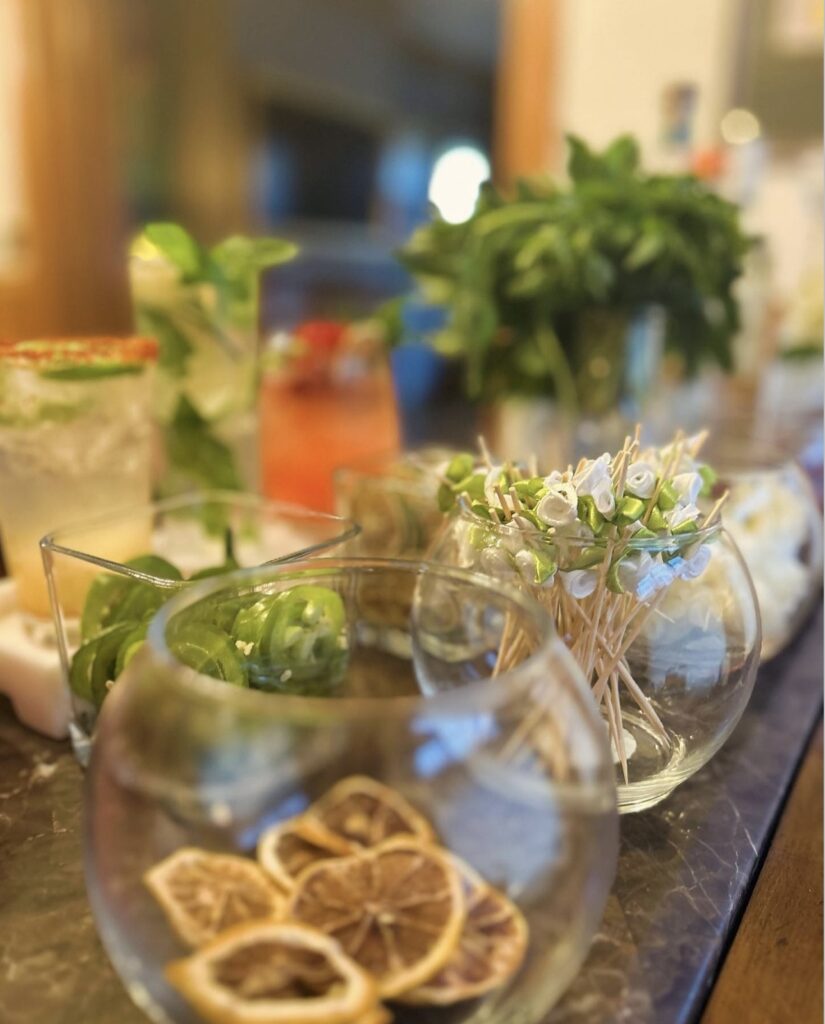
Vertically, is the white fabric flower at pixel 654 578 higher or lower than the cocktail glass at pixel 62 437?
lower

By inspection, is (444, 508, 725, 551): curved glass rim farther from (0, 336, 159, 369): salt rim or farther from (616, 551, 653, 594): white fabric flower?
(0, 336, 159, 369): salt rim

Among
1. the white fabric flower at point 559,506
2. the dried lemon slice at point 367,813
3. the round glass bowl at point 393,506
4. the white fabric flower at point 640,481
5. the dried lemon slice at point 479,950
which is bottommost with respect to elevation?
the dried lemon slice at point 479,950

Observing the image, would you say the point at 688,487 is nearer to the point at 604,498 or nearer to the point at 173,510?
the point at 604,498

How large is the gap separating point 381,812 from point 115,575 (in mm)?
266

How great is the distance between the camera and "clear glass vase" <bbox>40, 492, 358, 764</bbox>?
0.49 m

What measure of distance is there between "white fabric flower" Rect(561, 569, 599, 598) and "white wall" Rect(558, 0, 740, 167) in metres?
1.40

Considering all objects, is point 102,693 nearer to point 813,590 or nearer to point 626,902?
point 626,902

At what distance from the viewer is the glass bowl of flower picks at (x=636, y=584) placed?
42 centimetres

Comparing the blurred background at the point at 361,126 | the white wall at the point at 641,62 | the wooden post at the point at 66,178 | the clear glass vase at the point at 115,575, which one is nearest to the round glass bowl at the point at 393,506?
the clear glass vase at the point at 115,575

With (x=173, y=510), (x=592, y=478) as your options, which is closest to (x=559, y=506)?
(x=592, y=478)

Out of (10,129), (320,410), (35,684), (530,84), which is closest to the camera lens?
(35,684)

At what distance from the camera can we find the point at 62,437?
1.97 ft

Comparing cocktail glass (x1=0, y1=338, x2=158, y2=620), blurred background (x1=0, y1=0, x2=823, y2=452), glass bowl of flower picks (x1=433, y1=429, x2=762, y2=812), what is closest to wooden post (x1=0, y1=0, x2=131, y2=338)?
blurred background (x1=0, y1=0, x2=823, y2=452)

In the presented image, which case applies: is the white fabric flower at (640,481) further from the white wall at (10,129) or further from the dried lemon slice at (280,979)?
the white wall at (10,129)
